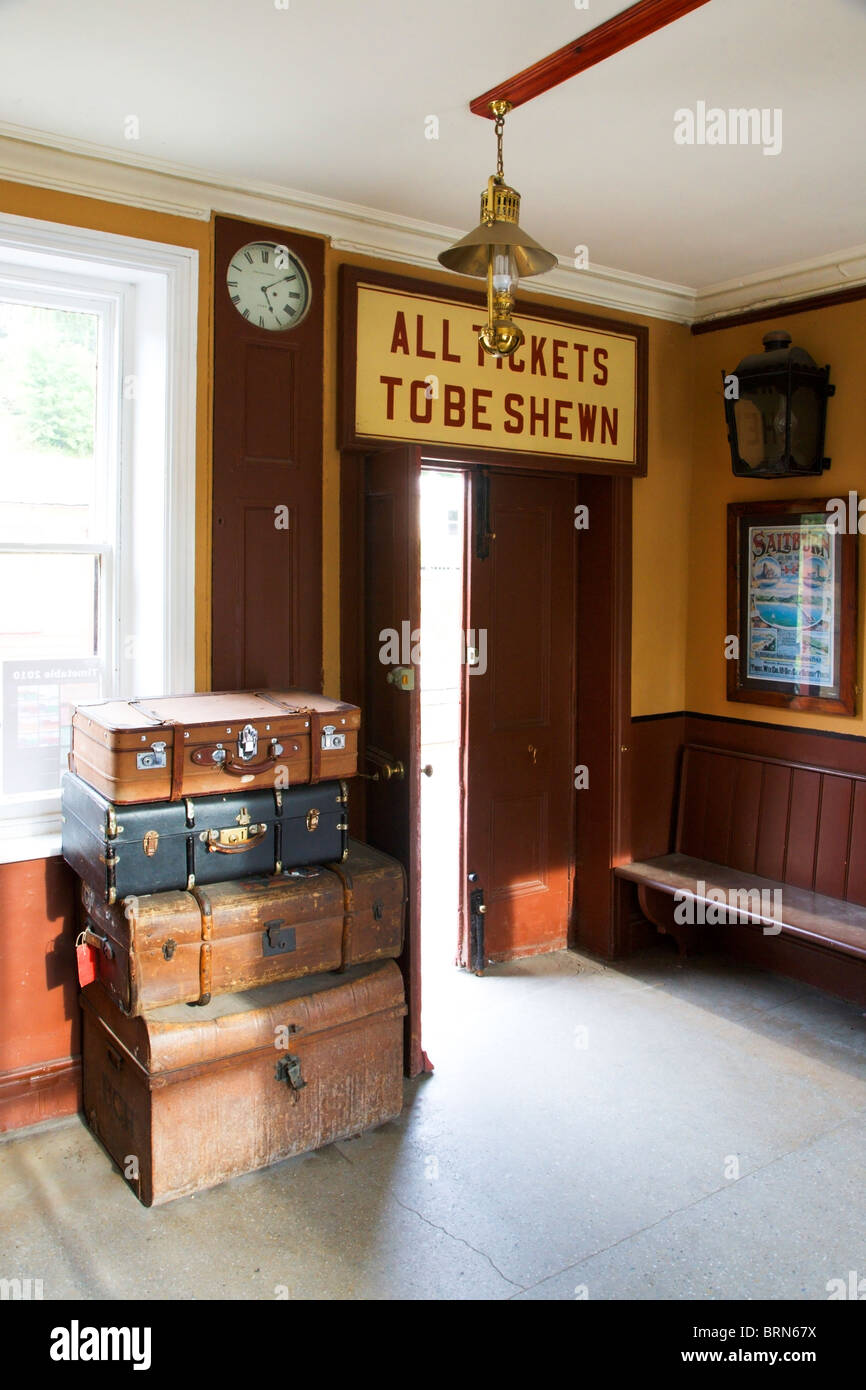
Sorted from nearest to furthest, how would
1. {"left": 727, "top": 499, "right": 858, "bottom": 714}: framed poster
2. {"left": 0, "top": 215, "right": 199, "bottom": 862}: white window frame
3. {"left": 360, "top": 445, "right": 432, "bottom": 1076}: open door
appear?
{"left": 0, "top": 215, "right": 199, "bottom": 862}: white window frame → {"left": 360, "top": 445, "right": 432, "bottom": 1076}: open door → {"left": 727, "top": 499, "right": 858, "bottom": 714}: framed poster

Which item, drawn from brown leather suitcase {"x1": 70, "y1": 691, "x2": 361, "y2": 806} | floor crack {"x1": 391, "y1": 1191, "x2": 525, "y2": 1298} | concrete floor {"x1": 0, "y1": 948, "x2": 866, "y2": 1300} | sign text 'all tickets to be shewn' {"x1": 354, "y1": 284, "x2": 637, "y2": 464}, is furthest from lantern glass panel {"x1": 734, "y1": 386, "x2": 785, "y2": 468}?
floor crack {"x1": 391, "y1": 1191, "x2": 525, "y2": 1298}

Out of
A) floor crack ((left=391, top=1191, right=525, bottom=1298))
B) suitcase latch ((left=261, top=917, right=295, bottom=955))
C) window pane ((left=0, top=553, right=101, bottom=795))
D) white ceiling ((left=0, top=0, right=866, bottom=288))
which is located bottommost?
floor crack ((left=391, top=1191, right=525, bottom=1298))

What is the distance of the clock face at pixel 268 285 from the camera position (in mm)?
3758

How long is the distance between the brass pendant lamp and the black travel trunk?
1.57m

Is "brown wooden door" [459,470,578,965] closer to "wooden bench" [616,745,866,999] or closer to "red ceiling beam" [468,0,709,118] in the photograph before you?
"wooden bench" [616,745,866,999]

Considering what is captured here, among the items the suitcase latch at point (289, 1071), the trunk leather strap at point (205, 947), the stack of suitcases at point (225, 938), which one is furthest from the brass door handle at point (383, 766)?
the suitcase latch at point (289, 1071)

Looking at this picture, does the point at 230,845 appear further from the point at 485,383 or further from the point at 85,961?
the point at 485,383

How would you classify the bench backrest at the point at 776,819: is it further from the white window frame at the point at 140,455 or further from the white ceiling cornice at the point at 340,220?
the white window frame at the point at 140,455

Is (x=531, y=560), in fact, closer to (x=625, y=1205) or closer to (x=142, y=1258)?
(x=625, y=1205)

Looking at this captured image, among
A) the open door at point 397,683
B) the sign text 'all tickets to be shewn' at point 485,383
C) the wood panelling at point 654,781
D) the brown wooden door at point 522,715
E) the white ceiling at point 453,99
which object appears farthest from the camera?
the wood panelling at point 654,781

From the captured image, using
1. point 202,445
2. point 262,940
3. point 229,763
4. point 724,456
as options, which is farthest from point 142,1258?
point 724,456

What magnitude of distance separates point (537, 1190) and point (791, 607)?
2875mm

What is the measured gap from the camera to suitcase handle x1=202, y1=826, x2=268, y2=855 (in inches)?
125

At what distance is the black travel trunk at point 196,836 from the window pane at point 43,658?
0.33 meters
